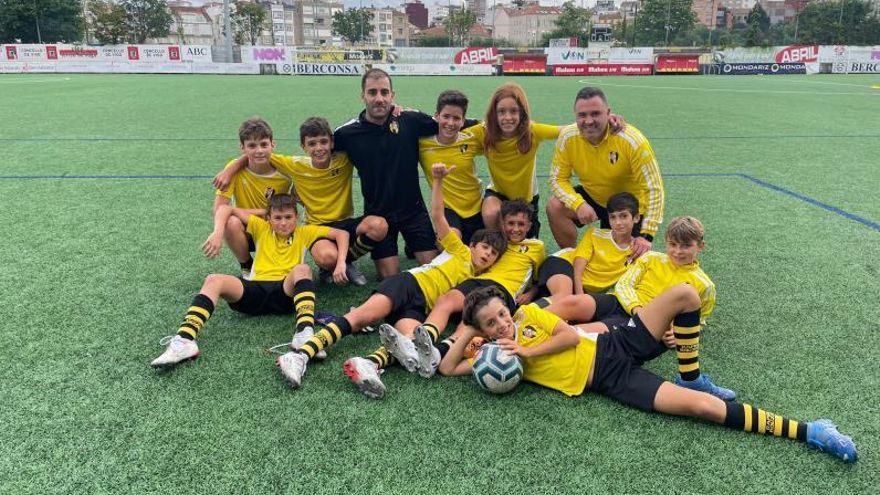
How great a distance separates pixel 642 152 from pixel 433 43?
211 ft

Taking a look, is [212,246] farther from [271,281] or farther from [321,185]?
[321,185]

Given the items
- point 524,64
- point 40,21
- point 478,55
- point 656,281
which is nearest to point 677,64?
point 524,64

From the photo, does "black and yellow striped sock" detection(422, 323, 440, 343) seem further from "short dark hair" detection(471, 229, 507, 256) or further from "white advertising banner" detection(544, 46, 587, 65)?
"white advertising banner" detection(544, 46, 587, 65)

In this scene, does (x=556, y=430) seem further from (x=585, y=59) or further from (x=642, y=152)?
(x=585, y=59)

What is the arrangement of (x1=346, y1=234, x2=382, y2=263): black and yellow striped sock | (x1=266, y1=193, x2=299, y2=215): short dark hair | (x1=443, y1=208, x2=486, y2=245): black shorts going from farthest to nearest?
(x1=443, y1=208, x2=486, y2=245): black shorts → (x1=346, y1=234, x2=382, y2=263): black and yellow striped sock → (x1=266, y1=193, x2=299, y2=215): short dark hair

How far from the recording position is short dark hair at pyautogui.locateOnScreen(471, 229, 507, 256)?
3645 mm

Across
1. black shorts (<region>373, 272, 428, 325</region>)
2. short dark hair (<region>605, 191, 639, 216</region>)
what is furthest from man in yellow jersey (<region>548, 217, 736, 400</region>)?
black shorts (<region>373, 272, 428, 325</region>)

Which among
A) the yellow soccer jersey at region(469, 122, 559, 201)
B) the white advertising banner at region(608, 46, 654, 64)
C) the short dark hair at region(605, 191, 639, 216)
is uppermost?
the white advertising banner at region(608, 46, 654, 64)

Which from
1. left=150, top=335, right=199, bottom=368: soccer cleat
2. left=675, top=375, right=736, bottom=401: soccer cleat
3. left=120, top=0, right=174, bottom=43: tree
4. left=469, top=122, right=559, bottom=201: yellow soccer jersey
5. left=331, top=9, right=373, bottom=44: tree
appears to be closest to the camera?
left=675, top=375, right=736, bottom=401: soccer cleat

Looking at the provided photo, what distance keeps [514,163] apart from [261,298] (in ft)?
6.60

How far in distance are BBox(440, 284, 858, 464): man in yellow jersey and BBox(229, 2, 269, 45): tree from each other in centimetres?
7857

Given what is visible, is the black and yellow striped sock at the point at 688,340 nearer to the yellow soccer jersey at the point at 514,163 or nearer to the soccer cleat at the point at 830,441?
the soccer cleat at the point at 830,441

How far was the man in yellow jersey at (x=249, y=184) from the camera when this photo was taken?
387cm

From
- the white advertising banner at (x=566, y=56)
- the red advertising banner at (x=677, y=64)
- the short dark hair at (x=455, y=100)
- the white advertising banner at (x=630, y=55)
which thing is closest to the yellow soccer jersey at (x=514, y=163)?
the short dark hair at (x=455, y=100)
